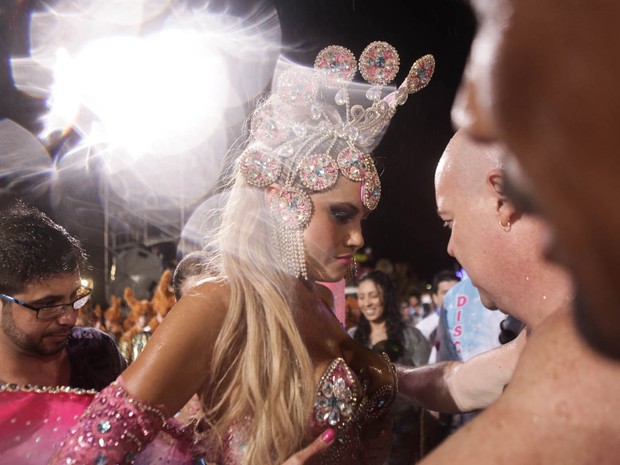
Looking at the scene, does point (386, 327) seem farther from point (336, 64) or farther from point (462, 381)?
point (336, 64)

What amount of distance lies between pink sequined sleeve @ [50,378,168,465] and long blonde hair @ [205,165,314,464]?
22cm

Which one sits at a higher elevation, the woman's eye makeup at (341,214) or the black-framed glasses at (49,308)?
the woman's eye makeup at (341,214)

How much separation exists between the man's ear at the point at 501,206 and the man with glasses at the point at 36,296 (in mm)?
1722

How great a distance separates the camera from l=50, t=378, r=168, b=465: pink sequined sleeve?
51.8 inches

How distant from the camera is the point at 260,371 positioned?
5.08 feet

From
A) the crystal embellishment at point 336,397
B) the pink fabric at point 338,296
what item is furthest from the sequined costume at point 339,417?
the pink fabric at point 338,296

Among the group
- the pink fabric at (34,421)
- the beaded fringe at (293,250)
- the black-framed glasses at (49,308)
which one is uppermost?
the beaded fringe at (293,250)

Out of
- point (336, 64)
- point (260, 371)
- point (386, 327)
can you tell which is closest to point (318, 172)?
point (336, 64)

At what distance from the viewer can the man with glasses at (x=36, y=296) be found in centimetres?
211

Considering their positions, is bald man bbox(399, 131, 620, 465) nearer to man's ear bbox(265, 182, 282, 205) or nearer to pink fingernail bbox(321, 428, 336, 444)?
pink fingernail bbox(321, 428, 336, 444)

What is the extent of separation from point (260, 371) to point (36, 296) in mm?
1049

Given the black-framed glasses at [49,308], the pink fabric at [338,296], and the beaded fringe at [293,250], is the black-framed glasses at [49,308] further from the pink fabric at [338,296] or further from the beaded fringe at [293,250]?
the pink fabric at [338,296]

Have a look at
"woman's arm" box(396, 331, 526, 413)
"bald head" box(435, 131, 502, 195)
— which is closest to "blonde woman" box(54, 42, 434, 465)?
"woman's arm" box(396, 331, 526, 413)

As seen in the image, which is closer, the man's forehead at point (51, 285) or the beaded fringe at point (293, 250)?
the beaded fringe at point (293, 250)
